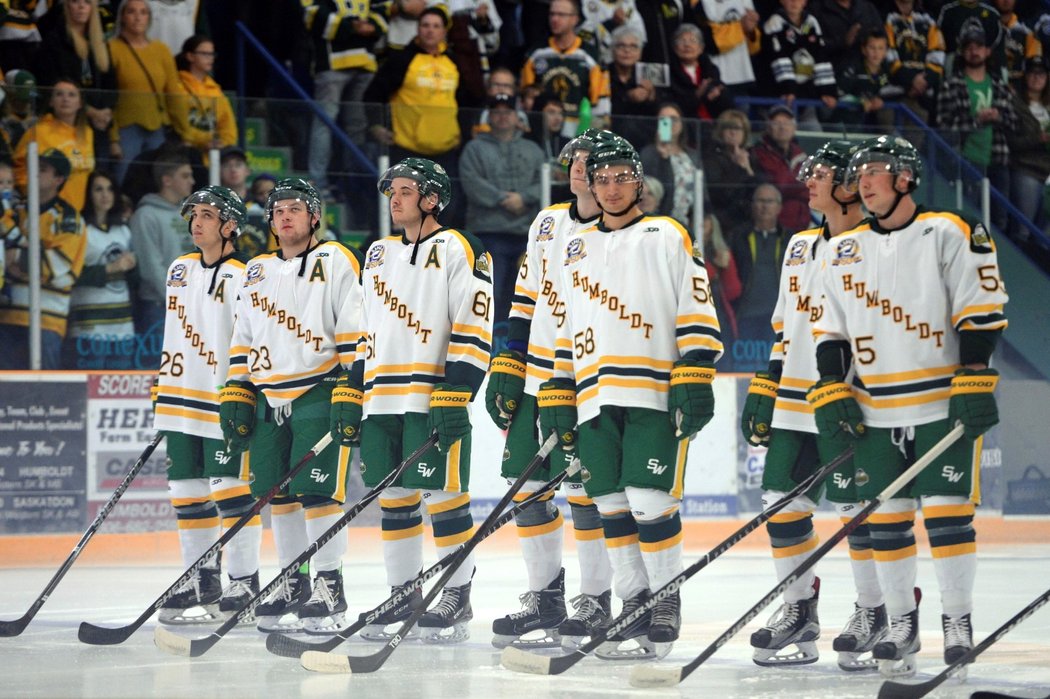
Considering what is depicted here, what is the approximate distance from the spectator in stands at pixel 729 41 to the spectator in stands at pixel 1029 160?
6.25ft

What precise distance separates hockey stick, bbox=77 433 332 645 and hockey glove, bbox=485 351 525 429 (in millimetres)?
645

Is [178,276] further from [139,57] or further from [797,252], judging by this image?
[139,57]

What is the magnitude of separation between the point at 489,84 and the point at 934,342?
6.27 m

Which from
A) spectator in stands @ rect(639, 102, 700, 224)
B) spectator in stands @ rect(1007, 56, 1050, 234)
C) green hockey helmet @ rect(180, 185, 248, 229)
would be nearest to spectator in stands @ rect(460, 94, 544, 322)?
spectator in stands @ rect(639, 102, 700, 224)

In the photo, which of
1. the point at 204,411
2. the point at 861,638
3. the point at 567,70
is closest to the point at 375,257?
the point at 204,411

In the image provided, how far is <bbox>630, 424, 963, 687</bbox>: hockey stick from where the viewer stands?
4.31m

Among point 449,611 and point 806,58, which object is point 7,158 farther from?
point 806,58

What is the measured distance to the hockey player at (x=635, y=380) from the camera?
15.8ft

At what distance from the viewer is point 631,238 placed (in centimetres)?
502

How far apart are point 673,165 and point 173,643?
487cm

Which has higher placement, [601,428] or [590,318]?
[590,318]

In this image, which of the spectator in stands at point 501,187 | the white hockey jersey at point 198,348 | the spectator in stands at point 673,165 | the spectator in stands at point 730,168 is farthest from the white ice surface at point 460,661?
the spectator in stands at point 730,168

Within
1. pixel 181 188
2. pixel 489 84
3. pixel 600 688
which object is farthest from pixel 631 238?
pixel 489 84

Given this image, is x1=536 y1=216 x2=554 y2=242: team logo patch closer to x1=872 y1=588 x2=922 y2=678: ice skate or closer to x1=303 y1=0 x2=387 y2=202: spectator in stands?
x1=872 y1=588 x2=922 y2=678: ice skate
